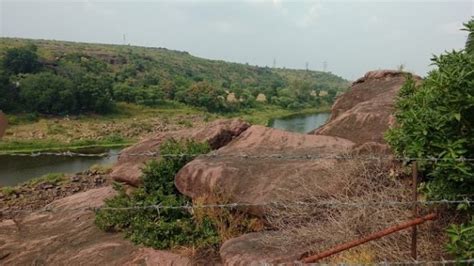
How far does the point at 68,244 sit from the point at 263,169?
427 cm

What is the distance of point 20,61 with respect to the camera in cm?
5869

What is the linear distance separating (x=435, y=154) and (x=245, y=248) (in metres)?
3.00

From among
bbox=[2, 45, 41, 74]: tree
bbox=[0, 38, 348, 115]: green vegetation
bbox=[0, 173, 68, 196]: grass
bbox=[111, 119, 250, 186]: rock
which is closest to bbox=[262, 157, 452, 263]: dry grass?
bbox=[111, 119, 250, 186]: rock

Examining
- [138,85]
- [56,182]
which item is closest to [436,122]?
[56,182]

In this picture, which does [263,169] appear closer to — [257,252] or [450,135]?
[257,252]

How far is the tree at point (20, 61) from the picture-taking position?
191 feet

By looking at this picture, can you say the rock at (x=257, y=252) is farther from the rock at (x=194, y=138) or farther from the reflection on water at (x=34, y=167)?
the reflection on water at (x=34, y=167)

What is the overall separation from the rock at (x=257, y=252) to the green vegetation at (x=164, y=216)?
3.05 feet

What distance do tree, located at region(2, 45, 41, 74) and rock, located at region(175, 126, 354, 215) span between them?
54.1 m

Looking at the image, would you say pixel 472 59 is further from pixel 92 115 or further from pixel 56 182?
pixel 92 115

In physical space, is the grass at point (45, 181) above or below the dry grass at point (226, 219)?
below

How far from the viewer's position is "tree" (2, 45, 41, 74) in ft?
191

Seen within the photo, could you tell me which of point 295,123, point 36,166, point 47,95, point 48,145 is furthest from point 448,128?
point 295,123

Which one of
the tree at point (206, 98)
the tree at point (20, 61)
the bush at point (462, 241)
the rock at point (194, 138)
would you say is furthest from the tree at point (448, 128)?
the tree at point (20, 61)
